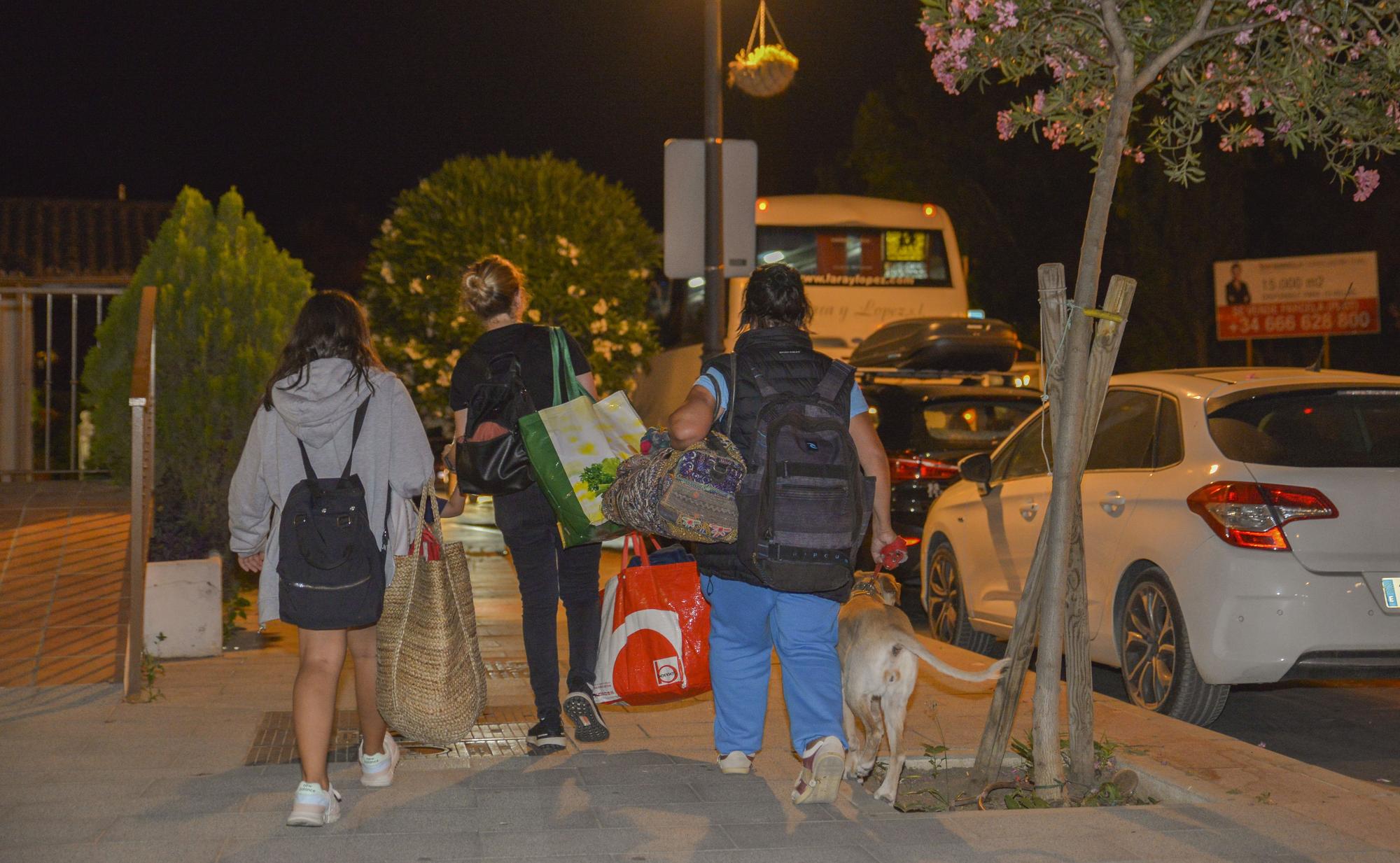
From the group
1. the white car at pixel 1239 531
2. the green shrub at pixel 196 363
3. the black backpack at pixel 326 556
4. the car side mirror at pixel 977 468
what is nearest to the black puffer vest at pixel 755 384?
the black backpack at pixel 326 556

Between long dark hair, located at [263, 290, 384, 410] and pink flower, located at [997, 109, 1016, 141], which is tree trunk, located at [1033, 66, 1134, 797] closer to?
pink flower, located at [997, 109, 1016, 141]

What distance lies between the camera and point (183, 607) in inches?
320

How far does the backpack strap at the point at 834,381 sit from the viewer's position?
5.00 metres

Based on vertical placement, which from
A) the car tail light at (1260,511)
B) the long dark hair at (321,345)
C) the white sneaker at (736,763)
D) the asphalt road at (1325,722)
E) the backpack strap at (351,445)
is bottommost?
the asphalt road at (1325,722)

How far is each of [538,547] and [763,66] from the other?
32.1 ft

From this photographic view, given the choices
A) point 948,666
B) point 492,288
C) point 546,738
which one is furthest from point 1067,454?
point 492,288

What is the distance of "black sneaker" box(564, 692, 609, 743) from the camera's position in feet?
19.1

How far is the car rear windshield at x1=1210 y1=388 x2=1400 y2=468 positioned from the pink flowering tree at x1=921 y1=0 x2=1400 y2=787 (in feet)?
4.13

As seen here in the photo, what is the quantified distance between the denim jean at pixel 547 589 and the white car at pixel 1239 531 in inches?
79.4

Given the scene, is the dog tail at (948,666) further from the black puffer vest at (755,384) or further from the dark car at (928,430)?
the dark car at (928,430)

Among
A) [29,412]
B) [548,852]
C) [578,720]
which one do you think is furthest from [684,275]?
[29,412]

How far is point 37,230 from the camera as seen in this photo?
77.0ft

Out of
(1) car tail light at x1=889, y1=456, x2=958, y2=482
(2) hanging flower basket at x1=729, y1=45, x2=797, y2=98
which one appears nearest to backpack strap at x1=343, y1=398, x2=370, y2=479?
(1) car tail light at x1=889, y1=456, x2=958, y2=482

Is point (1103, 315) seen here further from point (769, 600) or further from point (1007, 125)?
point (769, 600)
